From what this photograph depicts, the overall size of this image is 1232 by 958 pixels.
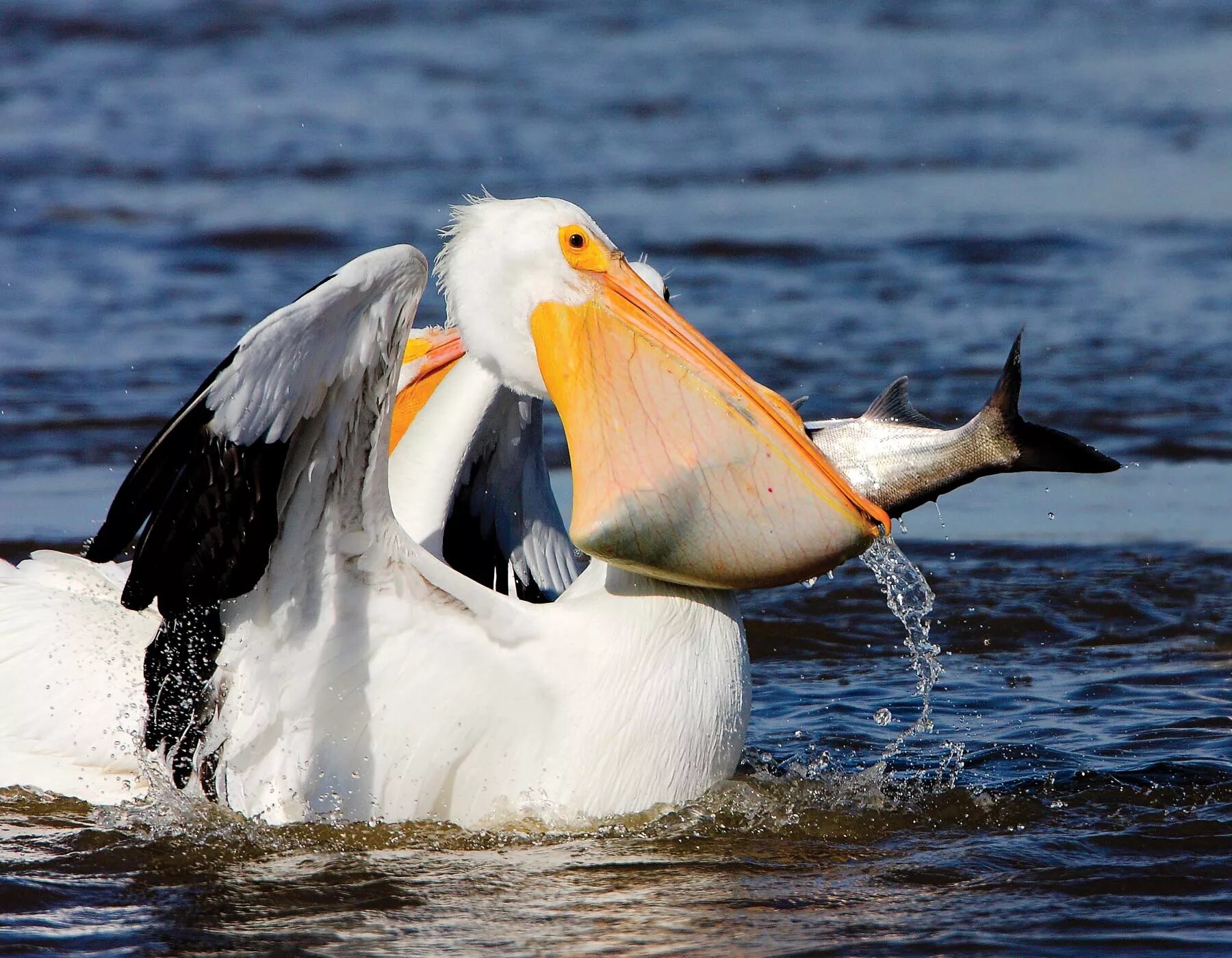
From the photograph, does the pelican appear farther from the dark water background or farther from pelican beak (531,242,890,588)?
the dark water background

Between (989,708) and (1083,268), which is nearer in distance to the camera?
(989,708)

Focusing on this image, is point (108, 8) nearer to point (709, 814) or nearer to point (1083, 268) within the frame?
point (1083, 268)

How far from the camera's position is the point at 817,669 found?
5727 mm

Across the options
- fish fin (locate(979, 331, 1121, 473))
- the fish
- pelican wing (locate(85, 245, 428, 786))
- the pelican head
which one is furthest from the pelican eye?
fish fin (locate(979, 331, 1121, 473))

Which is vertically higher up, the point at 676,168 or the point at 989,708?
the point at 676,168

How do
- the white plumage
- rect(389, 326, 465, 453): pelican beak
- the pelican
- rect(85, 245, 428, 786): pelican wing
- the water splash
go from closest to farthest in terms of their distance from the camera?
rect(85, 245, 428, 786): pelican wing
the pelican
the white plumage
the water splash
rect(389, 326, 465, 453): pelican beak

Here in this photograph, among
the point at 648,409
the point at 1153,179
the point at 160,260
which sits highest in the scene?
the point at 1153,179

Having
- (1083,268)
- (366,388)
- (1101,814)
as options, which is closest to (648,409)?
(366,388)

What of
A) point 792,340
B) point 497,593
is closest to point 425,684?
point 497,593

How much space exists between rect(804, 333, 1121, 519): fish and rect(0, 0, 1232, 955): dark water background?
0.71m

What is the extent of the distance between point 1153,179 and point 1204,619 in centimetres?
656

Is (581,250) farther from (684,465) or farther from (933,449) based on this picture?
(933,449)

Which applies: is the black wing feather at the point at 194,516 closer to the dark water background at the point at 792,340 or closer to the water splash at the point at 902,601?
the dark water background at the point at 792,340

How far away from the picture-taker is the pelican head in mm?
3881
